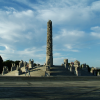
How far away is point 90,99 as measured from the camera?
8242mm

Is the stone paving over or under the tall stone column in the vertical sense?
under

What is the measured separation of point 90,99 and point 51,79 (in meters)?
11.7

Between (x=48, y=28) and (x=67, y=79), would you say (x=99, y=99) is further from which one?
(x=48, y=28)

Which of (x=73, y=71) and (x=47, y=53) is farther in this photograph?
(x=47, y=53)

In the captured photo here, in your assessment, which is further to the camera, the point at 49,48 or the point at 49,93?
the point at 49,48

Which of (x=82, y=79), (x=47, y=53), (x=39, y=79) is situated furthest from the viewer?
(x=47, y=53)

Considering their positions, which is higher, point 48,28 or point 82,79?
point 48,28

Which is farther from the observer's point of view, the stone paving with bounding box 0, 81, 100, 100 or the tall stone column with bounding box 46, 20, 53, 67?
the tall stone column with bounding box 46, 20, 53, 67

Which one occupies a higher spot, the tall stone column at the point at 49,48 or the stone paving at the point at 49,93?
the tall stone column at the point at 49,48

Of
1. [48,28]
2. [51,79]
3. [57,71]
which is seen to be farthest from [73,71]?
[51,79]

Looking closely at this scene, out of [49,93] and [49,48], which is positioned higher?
[49,48]

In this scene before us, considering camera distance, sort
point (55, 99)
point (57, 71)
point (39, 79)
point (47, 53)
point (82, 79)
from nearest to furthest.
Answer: point (55, 99) < point (39, 79) < point (82, 79) < point (57, 71) < point (47, 53)

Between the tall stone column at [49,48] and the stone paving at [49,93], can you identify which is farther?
the tall stone column at [49,48]

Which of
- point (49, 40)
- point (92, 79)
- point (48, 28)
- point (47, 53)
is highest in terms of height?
point (48, 28)
